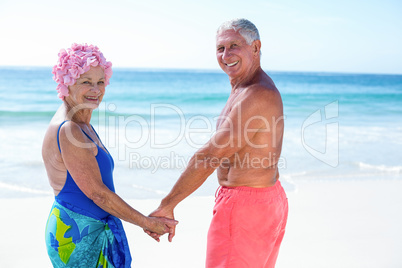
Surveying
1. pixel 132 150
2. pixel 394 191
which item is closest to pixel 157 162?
pixel 132 150

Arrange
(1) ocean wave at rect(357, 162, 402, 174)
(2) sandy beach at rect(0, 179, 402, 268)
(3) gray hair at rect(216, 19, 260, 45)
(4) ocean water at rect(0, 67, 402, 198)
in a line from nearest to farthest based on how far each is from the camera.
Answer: (3) gray hair at rect(216, 19, 260, 45)
(2) sandy beach at rect(0, 179, 402, 268)
(4) ocean water at rect(0, 67, 402, 198)
(1) ocean wave at rect(357, 162, 402, 174)

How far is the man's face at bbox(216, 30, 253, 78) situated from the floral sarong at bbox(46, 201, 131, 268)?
1.13m

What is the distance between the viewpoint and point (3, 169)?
7.17 m

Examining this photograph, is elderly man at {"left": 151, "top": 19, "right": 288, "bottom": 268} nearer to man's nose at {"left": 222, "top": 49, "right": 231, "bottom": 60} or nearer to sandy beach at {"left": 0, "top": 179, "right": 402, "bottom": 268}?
man's nose at {"left": 222, "top": 49, "right": 231, "bottom": 60}

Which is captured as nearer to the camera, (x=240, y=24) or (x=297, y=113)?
(x=240, y=24)

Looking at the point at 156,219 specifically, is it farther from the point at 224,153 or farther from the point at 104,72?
the point at 104,72

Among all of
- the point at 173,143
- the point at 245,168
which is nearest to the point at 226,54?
the point at 245,168

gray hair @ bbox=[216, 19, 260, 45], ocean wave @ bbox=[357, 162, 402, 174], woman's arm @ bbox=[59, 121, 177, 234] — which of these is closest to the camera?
woman's arm @ bbox=[59, 121, 177, 234]

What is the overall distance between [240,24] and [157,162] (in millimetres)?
5601

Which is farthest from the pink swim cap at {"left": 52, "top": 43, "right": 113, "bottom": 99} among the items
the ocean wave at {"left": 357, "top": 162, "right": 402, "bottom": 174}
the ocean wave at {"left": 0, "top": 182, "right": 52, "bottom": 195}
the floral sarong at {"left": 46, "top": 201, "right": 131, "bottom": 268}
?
the ocean wave at {"left": 357, "top": 162, "right": 402, "bottom": 174}

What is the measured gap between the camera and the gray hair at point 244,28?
2.49 metres

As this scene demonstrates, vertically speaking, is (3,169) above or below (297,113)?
below

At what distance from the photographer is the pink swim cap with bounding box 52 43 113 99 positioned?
2.36m

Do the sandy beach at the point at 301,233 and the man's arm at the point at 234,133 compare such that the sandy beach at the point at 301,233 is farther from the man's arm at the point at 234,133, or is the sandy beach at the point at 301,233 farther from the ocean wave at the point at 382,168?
the man's arm at the point at 234,133
